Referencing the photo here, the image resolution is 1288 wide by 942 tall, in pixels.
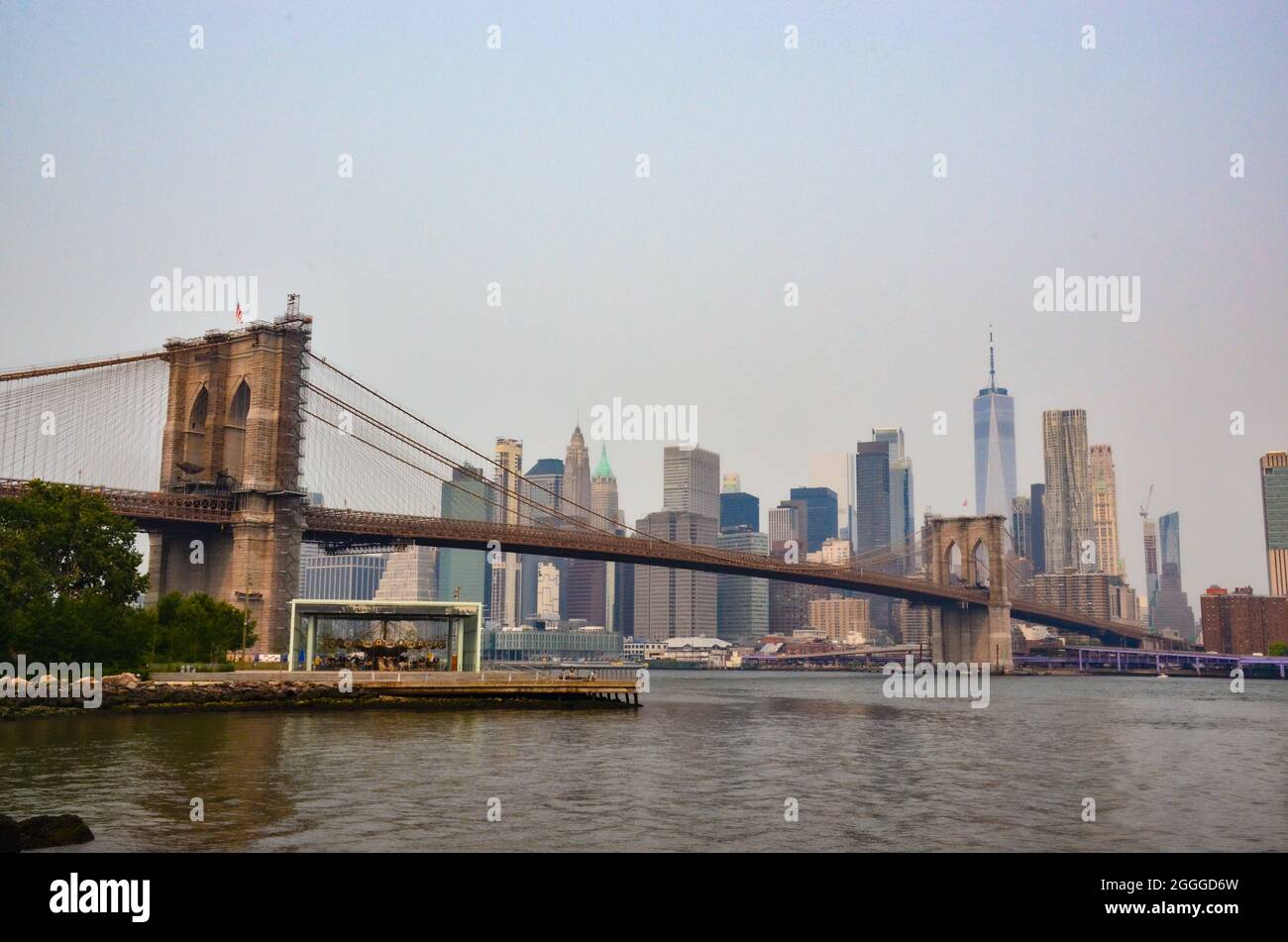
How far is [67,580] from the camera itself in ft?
228

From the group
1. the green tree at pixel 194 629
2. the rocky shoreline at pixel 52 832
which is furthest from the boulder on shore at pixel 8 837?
the green tree at pixel 194 629

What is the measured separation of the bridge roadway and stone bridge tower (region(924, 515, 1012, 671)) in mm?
27714

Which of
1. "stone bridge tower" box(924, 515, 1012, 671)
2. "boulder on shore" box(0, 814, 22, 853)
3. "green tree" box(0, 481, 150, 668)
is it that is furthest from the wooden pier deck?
"stone bridge tower" box(924, 515, 1012, 671)

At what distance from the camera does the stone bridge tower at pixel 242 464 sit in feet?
296

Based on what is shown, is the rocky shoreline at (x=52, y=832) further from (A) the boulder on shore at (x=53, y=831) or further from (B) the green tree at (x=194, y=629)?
(B) the green tree at (x=194, y=629)

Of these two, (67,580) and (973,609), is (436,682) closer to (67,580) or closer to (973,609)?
(67,580)

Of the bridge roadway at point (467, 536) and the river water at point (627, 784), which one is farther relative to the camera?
the bridge roadway at point (467, 536)

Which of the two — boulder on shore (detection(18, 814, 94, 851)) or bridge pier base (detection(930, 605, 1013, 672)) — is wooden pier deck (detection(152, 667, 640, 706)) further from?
bridge pier base (detection(930, 605, 1013, 672))

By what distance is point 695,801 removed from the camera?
32188 millimetres

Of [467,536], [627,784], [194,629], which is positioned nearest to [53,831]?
[627,784]

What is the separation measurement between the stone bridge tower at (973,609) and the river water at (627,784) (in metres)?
108

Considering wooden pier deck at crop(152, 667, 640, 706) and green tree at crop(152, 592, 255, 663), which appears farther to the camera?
green tree at crop(152, 592, 255, 663)

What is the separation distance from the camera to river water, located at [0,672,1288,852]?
26234 mm
